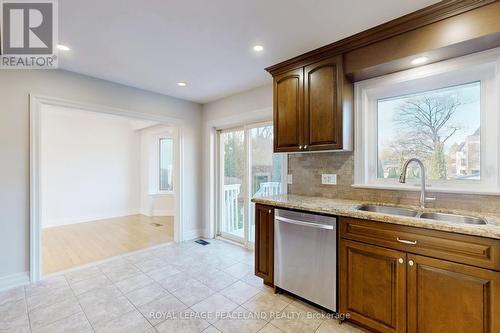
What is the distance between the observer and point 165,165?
618cm

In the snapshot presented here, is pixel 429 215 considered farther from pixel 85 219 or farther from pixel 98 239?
pixel 85 219

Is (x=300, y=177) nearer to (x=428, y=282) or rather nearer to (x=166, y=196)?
(x=428, y=282)

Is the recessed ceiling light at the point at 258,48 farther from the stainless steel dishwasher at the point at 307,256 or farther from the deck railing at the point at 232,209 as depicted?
the deck railing at the point at 232,209

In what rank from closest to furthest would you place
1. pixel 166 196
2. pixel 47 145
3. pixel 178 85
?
pixel 178 85 → pixel 47 145 → pixel 166 196

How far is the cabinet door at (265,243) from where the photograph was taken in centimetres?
248

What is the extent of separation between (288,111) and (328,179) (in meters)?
0.90

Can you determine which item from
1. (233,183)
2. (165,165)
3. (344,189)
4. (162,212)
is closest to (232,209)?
(233,183)

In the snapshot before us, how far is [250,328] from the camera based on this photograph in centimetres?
191

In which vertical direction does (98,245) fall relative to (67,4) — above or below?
below

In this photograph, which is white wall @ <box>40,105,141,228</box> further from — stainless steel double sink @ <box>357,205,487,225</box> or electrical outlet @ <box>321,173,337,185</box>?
stainless steel double sink @ <box>357,205,487,225</box>

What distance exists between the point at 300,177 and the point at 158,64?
219 cm

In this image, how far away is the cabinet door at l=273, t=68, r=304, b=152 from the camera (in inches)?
99.7

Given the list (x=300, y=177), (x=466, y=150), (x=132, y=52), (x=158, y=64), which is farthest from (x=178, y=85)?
(x=466, y=150)

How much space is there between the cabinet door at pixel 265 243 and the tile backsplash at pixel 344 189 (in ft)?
2.09
